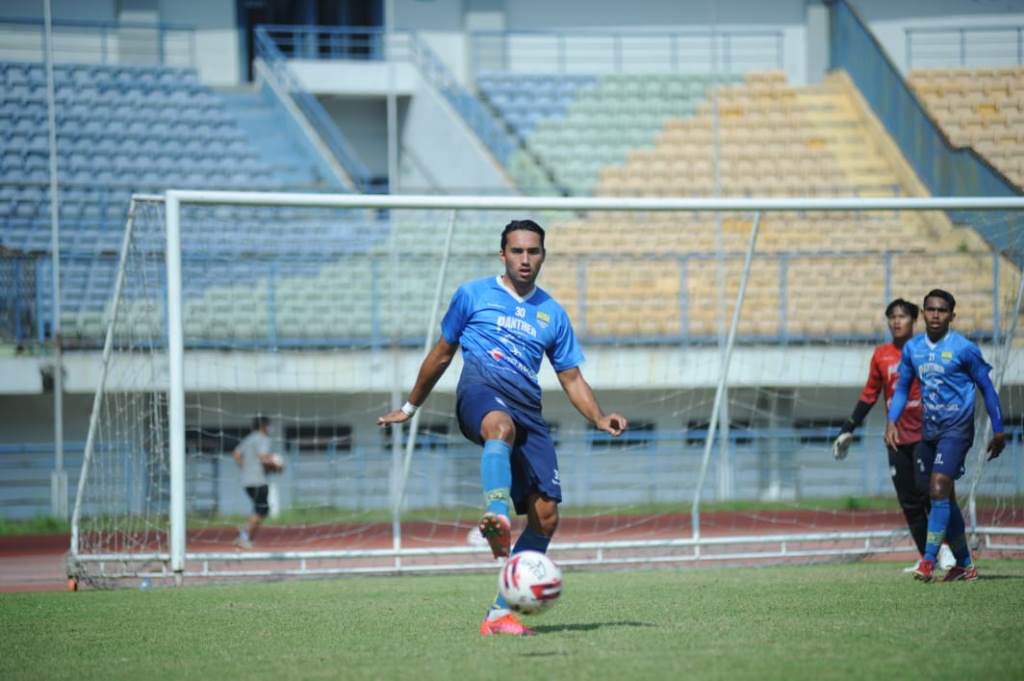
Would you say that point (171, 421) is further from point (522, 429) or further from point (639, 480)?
point (639, 480)

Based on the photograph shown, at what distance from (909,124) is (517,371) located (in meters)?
19.5

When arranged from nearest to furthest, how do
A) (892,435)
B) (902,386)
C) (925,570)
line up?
(925,570) < (902,386) < (892,435)

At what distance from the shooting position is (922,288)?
20156 mm

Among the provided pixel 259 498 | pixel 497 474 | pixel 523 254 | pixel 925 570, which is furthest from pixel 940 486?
pixel 259 498

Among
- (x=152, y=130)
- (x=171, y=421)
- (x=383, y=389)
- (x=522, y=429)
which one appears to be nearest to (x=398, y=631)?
(x=522, y=429)

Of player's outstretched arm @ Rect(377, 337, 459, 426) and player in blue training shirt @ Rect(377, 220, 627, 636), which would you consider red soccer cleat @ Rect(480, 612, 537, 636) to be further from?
player's outstretched arm @ Rect(377, 337, 459, 426)

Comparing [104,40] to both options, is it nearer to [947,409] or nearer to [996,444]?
[947,409]

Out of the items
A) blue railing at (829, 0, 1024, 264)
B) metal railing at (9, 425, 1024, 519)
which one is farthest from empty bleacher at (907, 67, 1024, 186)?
metal railing at (9, 425, 1024, 519)

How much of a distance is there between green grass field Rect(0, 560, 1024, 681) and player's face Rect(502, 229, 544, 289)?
1.87 meters

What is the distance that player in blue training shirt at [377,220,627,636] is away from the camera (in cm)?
730

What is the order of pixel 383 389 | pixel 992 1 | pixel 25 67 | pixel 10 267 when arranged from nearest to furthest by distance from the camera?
pixel 383 389, pixel 10 267, pixel 25 67, pixel 992 1

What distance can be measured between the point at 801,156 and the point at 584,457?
31.4 feet

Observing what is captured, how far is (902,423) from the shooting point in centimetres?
1105

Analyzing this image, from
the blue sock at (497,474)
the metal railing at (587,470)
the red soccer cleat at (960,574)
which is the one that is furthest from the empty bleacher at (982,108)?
the blue sock at (497,474)
